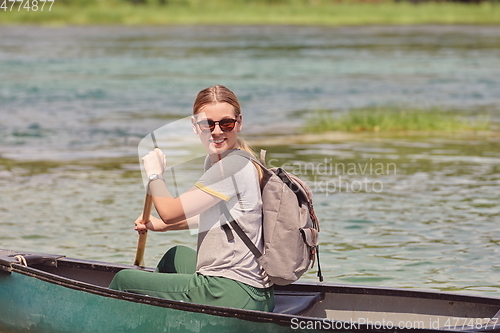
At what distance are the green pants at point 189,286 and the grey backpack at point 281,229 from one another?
0.65ft

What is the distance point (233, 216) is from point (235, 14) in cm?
6180

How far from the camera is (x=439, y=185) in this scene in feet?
38.6

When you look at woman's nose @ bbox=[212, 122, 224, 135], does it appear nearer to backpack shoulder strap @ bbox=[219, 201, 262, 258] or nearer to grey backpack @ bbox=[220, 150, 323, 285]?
grey backpack @ bbox=[220, 150, 323, 285]

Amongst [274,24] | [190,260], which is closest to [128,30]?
[274,24]

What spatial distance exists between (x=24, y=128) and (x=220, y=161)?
1422cm

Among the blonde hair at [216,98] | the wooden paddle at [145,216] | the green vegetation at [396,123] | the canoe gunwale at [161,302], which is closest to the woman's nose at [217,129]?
the blonde hair at [216,98]

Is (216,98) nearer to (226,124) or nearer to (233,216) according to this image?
(226,124)

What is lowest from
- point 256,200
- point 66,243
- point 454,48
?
point 66,243

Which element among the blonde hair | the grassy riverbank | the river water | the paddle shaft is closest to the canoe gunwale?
the paddle shaft

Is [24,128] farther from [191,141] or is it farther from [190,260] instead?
[190,260]

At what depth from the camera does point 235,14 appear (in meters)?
65.7

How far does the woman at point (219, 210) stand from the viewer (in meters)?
4.94

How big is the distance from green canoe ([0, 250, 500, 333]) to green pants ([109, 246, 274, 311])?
0.23 ft

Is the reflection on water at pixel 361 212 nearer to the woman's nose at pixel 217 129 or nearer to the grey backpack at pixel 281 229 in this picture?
the grey backpack at pixel 281 229
